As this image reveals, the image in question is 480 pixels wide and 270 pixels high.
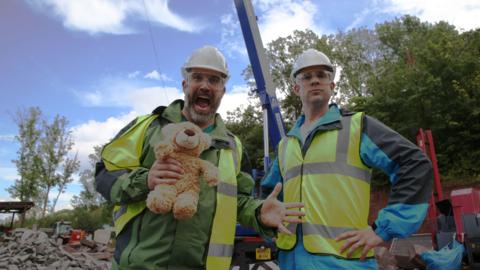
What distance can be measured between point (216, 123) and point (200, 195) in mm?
577

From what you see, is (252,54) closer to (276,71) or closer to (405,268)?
(405,268)

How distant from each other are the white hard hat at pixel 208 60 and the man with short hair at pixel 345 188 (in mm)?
795

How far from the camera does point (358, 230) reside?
230 centimetres

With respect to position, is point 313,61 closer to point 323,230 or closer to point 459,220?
point 323,230

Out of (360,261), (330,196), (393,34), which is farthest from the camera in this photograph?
(393,34)

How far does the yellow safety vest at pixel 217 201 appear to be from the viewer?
218 cm

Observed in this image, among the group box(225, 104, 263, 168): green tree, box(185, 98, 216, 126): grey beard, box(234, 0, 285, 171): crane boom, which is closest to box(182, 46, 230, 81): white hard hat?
box(185, 98, 216, 126): grey beard

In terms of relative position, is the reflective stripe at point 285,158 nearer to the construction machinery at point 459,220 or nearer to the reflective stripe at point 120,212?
the reflective stripe at point 120,212

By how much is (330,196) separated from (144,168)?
1192 mm

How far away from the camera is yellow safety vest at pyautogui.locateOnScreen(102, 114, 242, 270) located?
7.15 ft

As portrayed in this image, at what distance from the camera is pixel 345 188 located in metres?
2.47

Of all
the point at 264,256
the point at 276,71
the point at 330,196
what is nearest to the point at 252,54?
the point at 264,256

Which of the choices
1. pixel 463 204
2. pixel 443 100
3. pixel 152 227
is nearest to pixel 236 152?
pixel 152 227

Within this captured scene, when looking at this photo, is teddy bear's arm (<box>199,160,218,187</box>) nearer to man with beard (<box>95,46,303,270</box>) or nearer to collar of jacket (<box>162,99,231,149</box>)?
man with beard (<box>95,46,303,270</box>)
